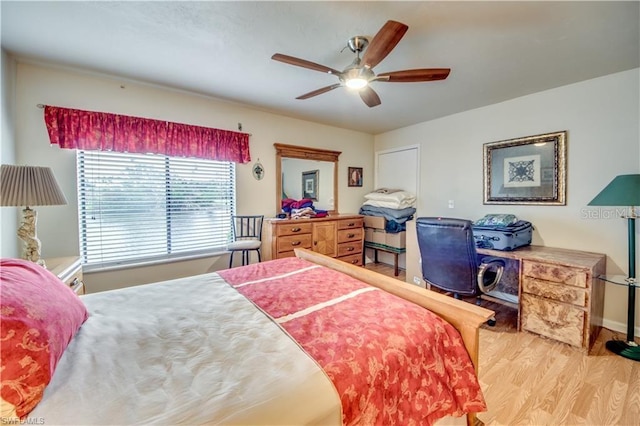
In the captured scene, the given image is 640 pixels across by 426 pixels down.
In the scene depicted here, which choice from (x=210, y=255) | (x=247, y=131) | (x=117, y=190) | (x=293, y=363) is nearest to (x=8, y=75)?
(x=117, y=190)

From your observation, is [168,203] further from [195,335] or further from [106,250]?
[195,335]

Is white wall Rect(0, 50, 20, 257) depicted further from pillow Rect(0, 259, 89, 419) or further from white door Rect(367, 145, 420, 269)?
white door Rect(367, 145, 420, 269)

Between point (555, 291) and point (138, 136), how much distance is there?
4.36m

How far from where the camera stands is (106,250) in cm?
276

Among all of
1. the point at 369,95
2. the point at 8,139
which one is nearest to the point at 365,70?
the point at 369,95

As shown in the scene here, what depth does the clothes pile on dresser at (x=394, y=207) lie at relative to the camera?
13.5 ft

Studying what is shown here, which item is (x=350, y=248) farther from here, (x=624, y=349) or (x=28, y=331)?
(x=28, y=331)

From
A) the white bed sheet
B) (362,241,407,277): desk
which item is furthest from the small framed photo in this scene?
the white bed sheet

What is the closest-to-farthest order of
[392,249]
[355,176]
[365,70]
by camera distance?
[365,70], [392,249], [355,176]

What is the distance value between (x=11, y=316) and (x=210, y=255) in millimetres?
2608

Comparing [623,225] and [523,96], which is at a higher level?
[523,96]

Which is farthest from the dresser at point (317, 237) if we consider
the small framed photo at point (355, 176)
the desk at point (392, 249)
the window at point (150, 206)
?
the small framed photo at point (355, 176)

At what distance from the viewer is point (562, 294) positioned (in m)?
2.21

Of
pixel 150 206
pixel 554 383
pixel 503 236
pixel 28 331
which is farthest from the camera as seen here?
pixel 150 206
